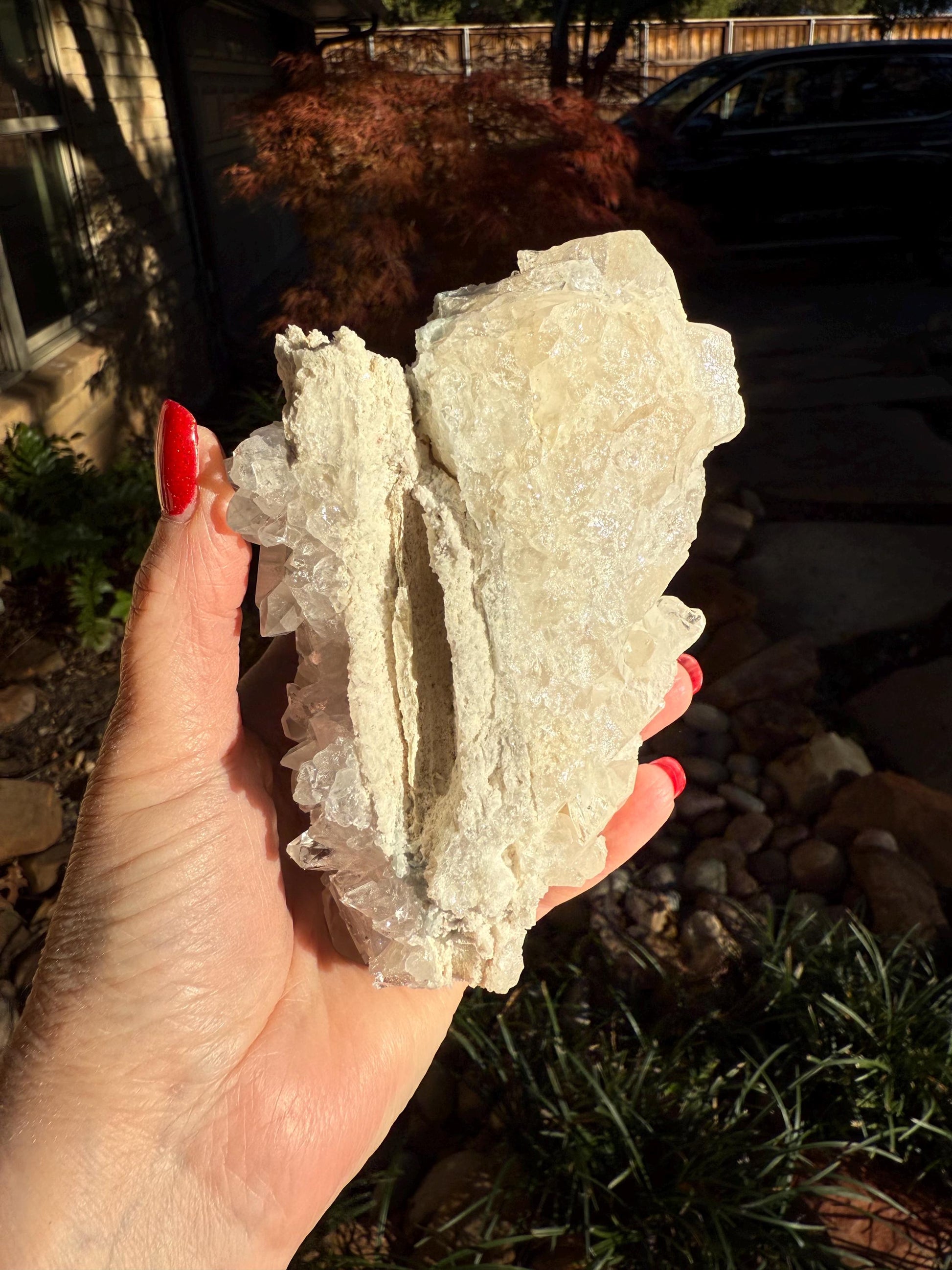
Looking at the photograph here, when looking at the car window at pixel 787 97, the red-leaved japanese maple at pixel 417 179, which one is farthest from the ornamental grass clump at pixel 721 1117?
the car window at pixel 787 97

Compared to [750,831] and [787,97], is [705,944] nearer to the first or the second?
[750,831]

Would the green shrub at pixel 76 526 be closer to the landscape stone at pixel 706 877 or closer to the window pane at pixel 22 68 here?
the window pane at pixel 22 68

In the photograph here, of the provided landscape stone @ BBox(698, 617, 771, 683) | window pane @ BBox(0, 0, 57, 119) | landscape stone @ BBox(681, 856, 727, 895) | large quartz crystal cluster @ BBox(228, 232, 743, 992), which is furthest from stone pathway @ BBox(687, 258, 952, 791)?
window pane @ BBox(0, 0, 57, 119)

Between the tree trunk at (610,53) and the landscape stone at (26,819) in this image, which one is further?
the tree trunk at (610,53)

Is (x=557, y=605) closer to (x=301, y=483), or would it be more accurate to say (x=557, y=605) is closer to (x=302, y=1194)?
(x=301, y=483)

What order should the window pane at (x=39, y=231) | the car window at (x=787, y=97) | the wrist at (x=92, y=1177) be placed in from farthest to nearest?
the car window at (x=787, y=97) < the window pane at (x=39, y=231) < the wrist at (x=92, y=1177)

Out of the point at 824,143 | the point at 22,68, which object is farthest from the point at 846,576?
the point at 824,143
